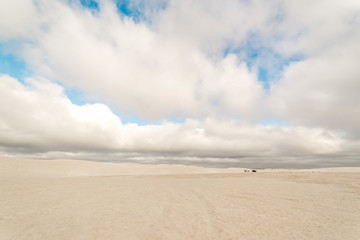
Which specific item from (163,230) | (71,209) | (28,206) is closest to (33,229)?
(71,209)

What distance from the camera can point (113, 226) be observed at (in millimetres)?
8234

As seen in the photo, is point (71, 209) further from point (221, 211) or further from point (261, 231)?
point (261, 231)

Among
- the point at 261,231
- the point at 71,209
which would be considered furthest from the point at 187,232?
the point at 71,209

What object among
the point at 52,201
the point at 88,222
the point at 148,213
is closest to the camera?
the point at 88,222

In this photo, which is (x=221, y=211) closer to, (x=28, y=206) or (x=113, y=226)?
(x=113, y=226)

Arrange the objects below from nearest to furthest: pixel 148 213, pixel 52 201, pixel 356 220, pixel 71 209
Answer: pixel 356 220, pixel 148 213, pixel 71 209, pixel 52 201

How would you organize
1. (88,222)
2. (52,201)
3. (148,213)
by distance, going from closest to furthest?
(88,222)
(148,213)
(52,201)

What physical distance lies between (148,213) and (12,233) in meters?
5.65

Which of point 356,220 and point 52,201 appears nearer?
point 356,220

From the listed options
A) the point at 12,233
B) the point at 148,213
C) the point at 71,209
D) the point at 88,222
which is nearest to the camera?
the point at 12,233

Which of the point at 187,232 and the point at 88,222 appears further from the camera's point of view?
the point at 88,222

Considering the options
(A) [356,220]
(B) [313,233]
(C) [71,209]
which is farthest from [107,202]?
(A) [356,220]

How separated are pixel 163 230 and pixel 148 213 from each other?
2646 mm

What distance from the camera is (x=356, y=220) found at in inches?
366
